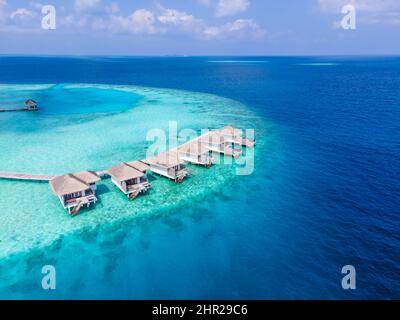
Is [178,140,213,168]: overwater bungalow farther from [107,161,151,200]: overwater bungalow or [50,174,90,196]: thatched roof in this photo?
[50,174,90,196]: thatched roof

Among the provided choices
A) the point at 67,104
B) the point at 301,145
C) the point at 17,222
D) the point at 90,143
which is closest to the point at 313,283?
the point at 17,222

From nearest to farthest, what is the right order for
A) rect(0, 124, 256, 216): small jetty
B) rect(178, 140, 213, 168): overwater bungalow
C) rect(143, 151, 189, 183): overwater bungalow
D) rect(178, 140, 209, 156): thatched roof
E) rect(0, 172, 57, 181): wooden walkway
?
rect(0, 124, 256, 216): small jetty
rect(0, 172, 57, 181): wooden walkway
rect(143, 151, 189, 183): overwater bungalow
rect(178, 140, 213, 168): overwater bungalow
rect(178, 140, 209, 156): thatched roof

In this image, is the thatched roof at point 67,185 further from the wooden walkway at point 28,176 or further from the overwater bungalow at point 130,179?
the wooden walkway at point 28,176

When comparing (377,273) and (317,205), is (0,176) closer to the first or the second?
(317,205)

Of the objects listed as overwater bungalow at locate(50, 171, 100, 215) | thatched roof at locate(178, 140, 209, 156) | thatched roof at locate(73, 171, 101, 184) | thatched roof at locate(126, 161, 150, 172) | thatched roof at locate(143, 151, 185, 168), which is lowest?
overwater bungalow at locate(50, 171, 100, 215)

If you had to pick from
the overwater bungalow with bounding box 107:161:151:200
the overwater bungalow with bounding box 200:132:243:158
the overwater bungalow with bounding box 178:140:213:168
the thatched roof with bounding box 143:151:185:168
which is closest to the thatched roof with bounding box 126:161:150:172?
the overwater bungalow with bounding box 107:161:151:200

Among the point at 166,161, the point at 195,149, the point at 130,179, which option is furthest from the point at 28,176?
the point at 195,149

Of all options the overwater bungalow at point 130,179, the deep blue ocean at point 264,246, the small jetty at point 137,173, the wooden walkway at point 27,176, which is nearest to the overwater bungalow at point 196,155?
the small jetty at point 137,173
